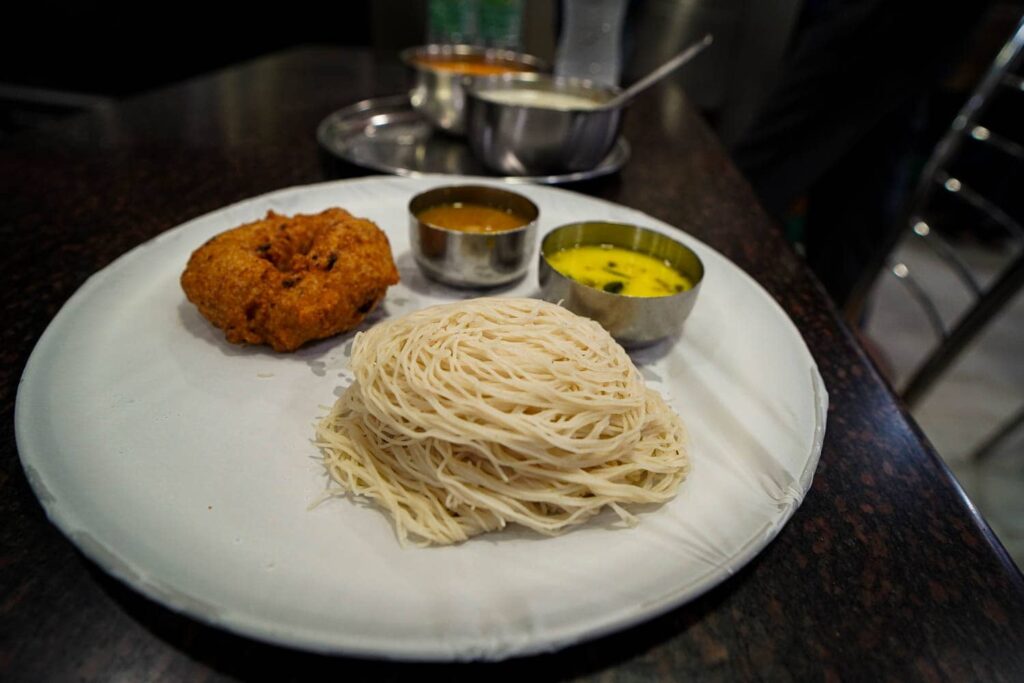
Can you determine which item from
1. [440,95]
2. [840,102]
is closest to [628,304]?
[440,95]

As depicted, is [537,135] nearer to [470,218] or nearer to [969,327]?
[470,218]

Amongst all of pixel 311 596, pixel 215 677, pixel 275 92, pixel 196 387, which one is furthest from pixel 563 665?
pixel 275 92

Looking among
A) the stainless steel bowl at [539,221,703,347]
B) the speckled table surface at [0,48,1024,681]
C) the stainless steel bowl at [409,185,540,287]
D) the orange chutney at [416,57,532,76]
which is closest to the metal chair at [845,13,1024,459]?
the speckled table surface at [0,48,1024,681]

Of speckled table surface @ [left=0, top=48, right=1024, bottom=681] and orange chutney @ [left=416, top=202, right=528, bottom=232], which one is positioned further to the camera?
orange chutney @ [left=416, top=202, right=528, bottom=232]

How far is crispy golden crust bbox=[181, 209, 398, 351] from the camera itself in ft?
6.44

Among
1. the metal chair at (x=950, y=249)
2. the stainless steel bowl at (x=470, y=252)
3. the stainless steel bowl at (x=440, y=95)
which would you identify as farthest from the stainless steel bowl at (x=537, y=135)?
the metal chair at (x=950, y=249)

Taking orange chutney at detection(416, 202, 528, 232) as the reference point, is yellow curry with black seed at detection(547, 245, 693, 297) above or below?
above

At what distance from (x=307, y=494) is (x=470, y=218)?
1.47 metres

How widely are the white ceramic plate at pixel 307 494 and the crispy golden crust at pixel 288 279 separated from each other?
0.10 metres

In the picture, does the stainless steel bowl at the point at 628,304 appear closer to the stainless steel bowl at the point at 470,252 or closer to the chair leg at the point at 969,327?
the stainless steel bowl at the point at 470,252

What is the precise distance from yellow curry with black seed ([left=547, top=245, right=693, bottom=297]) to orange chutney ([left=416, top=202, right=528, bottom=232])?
300mm

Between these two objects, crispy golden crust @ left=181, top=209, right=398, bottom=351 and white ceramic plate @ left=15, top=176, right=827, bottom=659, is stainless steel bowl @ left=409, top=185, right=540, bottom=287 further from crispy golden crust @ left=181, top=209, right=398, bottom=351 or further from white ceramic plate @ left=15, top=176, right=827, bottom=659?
white ceramic plate @ left=15, top=176, right=827, bottom=659

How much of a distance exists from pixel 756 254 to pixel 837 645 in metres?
2.03

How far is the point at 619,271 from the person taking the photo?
8.04 feet
